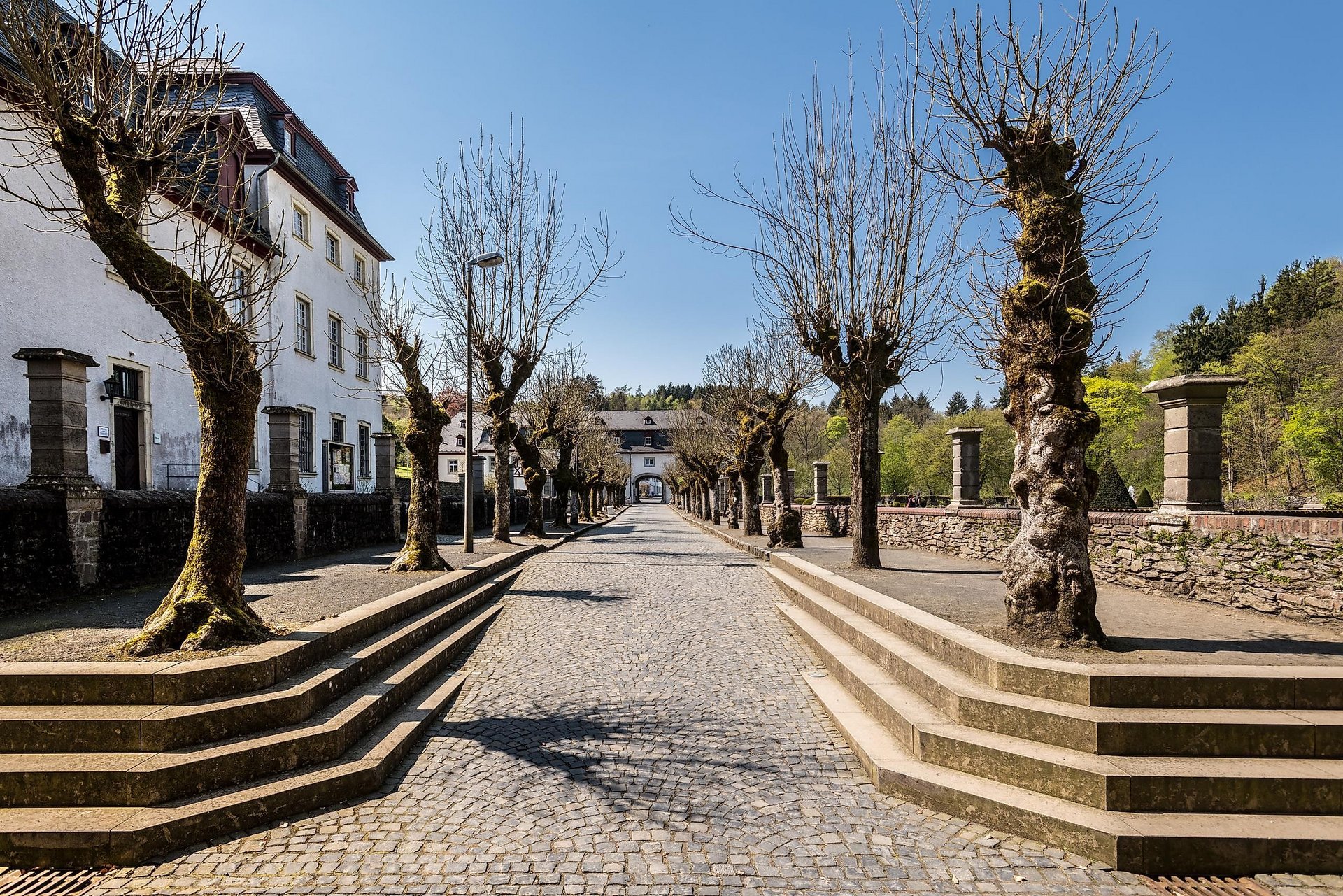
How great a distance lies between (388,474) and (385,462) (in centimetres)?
56

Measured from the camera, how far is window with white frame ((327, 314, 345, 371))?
2708 centimetres

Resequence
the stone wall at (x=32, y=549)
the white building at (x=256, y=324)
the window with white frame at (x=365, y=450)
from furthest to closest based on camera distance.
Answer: the window with white frame at (x=365, y=450) < the white building at (x=256, y=324) < the stone wall at (x=32, y=549)

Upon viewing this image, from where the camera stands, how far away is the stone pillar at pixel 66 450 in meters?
8.69

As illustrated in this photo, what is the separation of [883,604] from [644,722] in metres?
3.33

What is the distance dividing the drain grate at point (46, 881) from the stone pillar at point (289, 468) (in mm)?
11375

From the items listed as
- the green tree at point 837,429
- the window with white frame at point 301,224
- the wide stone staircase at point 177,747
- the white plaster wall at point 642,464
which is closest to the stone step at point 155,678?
the wide stone staircase at point 177,747

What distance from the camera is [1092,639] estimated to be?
546 centimetres

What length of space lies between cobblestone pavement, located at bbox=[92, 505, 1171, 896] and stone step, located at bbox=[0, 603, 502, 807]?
17.0 inches

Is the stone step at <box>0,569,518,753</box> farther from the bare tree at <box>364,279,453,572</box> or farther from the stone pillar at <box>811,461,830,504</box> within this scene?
the stone pillar at <box>811,461,830,504</box>

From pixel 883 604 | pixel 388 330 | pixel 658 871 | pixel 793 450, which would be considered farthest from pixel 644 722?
pixel 793 450

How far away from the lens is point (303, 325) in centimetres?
2525

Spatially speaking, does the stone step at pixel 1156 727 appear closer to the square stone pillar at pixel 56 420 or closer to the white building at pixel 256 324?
the white building at pixel 256 324

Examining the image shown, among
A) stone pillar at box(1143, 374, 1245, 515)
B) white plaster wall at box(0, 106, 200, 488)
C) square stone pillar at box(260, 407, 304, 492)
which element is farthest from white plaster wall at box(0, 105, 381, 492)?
stone pillar at box(1143, 374, 1245, 515)

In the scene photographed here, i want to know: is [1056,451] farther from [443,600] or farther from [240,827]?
[443,600]
